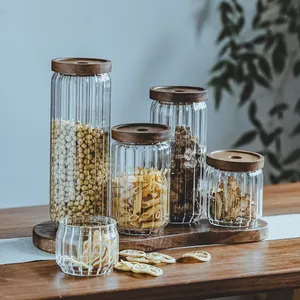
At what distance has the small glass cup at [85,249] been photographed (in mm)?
1557

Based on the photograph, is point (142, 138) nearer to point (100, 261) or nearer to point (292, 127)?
point (100, 261)

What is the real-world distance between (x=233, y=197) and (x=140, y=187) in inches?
9.7

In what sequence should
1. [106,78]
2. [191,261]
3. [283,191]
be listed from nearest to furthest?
[191,261], [106,78], [283,191]

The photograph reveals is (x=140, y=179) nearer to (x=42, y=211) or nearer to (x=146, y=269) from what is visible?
(x=146, y=269)

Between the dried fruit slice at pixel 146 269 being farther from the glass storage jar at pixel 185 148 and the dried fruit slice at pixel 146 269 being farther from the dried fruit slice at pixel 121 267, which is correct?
the glass storage jar at pixel 185 148

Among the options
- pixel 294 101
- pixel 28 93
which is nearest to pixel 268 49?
pixel 294 101

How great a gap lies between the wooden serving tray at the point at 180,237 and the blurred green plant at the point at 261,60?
167 centimetres

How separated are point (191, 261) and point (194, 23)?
6.41ft

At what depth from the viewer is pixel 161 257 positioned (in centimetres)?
167

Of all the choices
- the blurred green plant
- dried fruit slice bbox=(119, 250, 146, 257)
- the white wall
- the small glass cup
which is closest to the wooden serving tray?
dried fruit slice bbox=(119, 250, 146, 257)

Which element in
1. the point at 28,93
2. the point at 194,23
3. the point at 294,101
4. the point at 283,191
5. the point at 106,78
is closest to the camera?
the point at 106,78

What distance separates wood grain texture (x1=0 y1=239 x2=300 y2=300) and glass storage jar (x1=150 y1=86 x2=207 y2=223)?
0.55 ft

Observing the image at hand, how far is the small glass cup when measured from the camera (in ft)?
5.11

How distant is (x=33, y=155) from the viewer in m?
3.23
